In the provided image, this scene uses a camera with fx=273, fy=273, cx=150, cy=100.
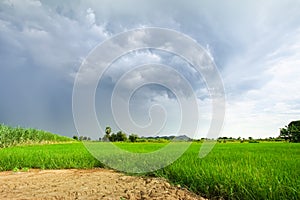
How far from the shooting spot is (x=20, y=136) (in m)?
24.9

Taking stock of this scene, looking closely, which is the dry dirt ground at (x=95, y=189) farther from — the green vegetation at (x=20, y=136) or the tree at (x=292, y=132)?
the tree at (x=292, y=132)

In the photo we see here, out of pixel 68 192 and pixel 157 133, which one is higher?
pixel 157 133

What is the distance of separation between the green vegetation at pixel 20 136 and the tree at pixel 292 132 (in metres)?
26.2

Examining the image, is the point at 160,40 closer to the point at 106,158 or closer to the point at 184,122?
the point at 184,122

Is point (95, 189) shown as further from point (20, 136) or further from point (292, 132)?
point (292, 132)

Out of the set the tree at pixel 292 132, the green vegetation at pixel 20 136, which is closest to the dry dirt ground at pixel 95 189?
the green vegetation at pixel 20 136

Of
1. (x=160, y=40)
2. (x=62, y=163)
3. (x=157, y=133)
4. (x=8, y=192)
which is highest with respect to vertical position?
(x=160, y=40)

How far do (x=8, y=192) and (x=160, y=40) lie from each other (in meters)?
5.16

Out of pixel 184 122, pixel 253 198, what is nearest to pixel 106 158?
pixel 184 122

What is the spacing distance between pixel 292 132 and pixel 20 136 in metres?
26.6

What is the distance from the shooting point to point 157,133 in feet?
24.7

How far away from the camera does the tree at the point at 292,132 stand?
89.7ft

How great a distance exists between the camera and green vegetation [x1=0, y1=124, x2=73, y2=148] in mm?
22109

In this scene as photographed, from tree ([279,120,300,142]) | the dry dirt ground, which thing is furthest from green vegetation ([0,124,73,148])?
tree ([279,120,300,142])
